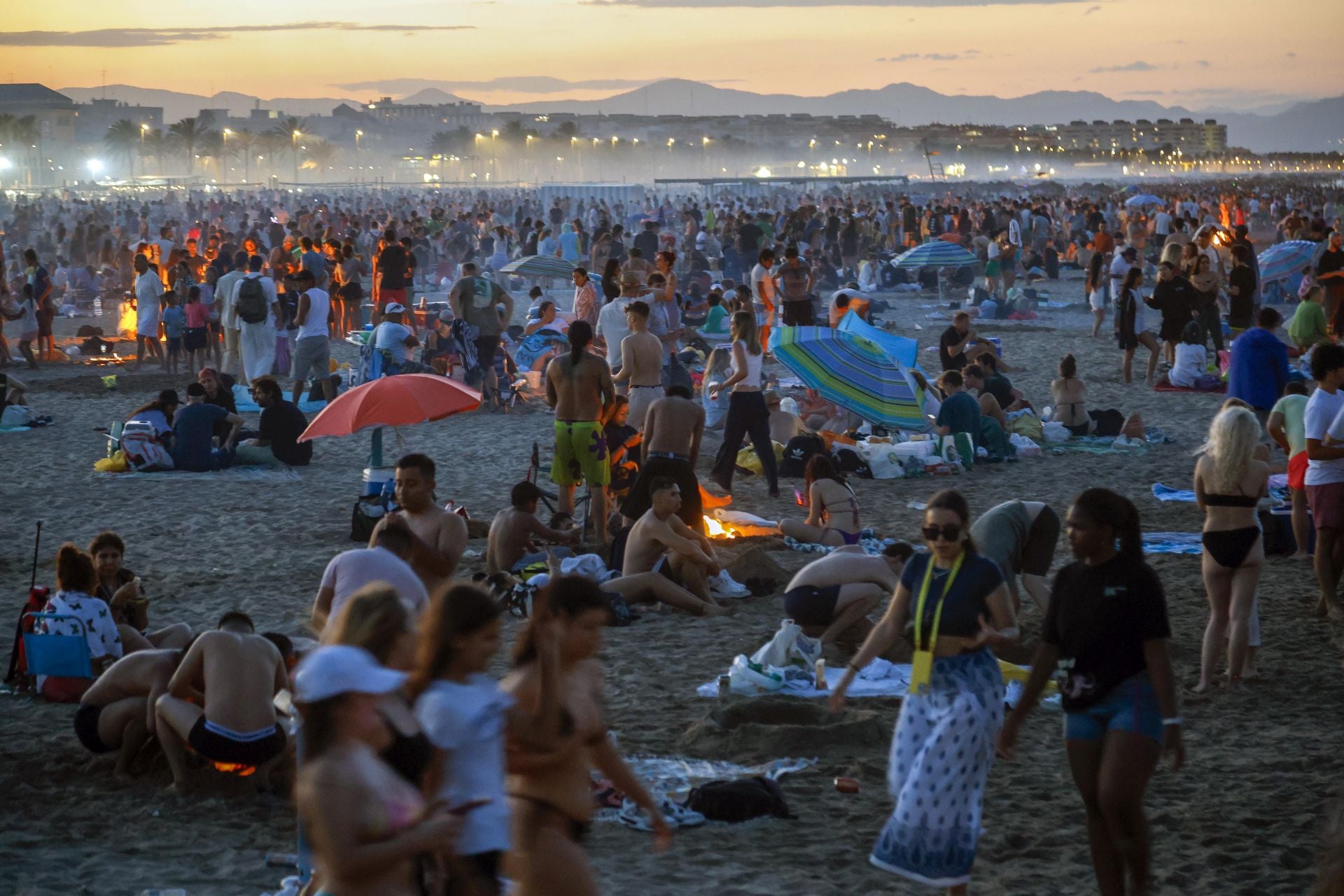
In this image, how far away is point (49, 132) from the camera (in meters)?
160

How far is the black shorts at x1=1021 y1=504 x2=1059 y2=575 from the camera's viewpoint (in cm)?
714

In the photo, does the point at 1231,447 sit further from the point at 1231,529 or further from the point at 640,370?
the point at 640,370

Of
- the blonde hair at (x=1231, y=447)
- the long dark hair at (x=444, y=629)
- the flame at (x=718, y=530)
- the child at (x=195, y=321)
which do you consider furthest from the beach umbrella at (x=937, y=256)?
the long dark hair at (x=444, y=629)

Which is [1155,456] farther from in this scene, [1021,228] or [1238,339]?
[1021,228]

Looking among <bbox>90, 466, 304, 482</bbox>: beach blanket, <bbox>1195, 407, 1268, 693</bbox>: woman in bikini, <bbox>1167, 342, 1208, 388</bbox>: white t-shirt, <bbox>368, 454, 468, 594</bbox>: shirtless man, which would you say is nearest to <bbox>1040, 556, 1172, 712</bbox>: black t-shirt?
<bbox>1195, 407, 1268, 693</bbox>: woman in bikini

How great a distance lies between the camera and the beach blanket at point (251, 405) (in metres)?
15.1

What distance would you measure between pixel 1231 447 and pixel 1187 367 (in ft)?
33.7

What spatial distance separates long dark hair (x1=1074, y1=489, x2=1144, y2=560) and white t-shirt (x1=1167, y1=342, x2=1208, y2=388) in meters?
12.4

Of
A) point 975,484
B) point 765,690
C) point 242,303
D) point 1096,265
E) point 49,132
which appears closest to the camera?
point 765,690

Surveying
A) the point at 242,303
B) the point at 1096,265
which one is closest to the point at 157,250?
the point at 242,303

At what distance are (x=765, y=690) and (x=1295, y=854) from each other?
8.08 ft

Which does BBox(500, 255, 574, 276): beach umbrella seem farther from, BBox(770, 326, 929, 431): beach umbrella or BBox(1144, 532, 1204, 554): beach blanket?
BBox(1144, 532, 1204, 554): beach blanket

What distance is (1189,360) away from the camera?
52.6ft

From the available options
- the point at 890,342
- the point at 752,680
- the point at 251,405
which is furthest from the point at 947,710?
the point at 251,405
